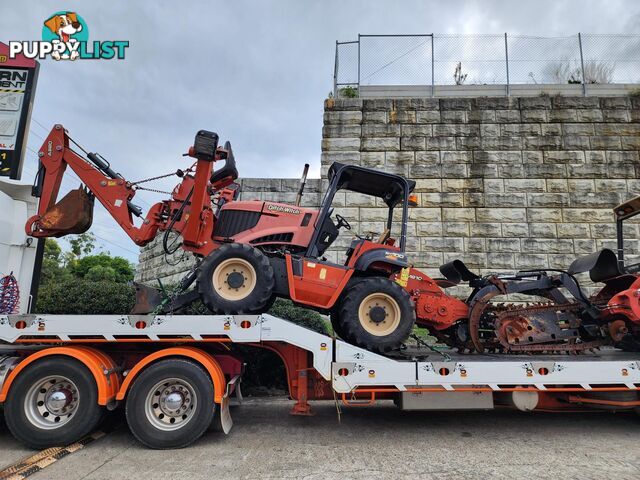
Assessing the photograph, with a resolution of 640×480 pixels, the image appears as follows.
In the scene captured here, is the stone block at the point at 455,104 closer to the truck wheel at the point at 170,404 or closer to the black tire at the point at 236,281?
the black tire at the point at 236,281

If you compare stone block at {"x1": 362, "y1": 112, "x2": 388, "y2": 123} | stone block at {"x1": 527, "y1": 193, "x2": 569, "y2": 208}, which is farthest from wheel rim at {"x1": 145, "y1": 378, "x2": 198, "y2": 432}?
stone block at {"x1": 527, "y1": 193, "x2": 569, "y2": 208}

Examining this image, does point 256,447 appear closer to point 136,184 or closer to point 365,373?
point 365,373

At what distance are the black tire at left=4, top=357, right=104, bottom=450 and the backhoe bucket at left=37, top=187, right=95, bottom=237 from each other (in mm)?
1854

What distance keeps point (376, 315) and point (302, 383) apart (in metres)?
1.24

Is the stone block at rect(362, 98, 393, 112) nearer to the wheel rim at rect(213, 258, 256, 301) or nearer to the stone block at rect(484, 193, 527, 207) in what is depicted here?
the stone block at rect(484, 193, 527, 207)

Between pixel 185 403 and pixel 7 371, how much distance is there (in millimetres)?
2025

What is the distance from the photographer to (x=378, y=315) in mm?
5414

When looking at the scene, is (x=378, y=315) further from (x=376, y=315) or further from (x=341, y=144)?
(x=341, y=144)

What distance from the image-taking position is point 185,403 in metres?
4.84

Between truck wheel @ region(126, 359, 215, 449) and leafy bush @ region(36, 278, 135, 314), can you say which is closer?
truck wheel @ region(126, 359, 215, 449)

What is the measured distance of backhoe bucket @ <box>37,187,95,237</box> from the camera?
580 centimetres

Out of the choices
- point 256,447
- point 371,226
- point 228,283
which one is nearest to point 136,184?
point 228,283

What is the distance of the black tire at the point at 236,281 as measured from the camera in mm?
5242

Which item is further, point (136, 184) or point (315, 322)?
point (315, 322)
